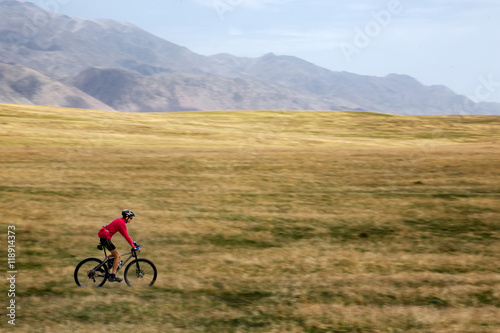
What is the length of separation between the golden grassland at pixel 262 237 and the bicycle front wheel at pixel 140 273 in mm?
361

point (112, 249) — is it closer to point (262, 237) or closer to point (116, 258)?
point (116, 258)

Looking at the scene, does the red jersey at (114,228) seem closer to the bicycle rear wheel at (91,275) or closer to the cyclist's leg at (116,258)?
the cyclist's leg at (116,258)

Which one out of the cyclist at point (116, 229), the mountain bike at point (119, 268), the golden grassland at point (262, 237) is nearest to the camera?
the cyclist at point (116, 229)

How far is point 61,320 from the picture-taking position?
11.2 m

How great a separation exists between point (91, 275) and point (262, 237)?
24.8ft

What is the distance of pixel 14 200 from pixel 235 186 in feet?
37.5

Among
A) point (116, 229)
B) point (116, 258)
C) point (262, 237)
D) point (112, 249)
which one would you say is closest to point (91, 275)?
point (116, 258)

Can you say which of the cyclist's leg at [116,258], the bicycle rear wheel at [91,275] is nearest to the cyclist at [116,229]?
the cyclist's leg at [116,258]

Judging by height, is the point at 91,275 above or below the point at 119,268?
below

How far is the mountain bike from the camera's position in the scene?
12766 millimetres

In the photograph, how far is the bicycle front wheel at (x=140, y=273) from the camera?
12984 millimetres

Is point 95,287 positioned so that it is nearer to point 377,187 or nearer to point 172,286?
point 172,286

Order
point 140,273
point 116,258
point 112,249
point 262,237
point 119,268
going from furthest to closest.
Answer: point 262,237 → point 140,273 → point 119,268 → point 116,258 → point 112,249

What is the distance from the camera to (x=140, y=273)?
516 inches
